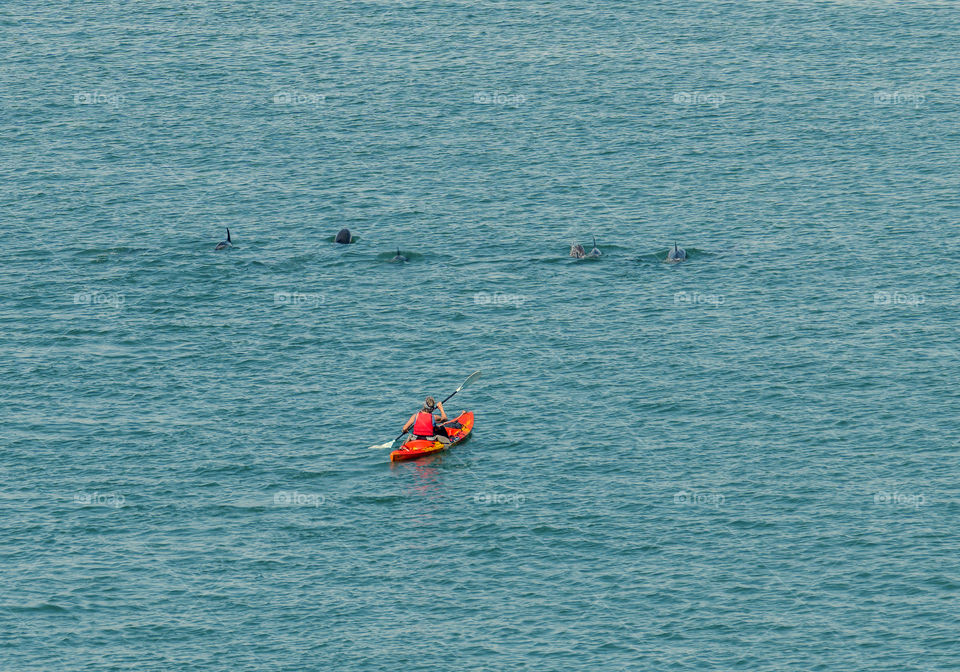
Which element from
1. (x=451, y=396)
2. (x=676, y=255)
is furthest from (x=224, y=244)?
(x=451, y=396)

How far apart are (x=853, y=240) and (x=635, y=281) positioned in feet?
54.2

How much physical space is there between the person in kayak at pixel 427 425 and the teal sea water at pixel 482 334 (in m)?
1.79

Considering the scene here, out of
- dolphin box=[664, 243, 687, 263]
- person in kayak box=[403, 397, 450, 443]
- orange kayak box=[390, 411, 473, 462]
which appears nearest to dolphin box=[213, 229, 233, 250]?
dolphin box=[664, 243, 687, 263]

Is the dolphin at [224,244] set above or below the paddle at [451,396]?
above

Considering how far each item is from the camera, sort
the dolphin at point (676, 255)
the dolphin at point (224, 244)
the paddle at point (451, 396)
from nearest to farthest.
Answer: the paddle at point (451, 396)
the dolphin at point (676, 255)
the dolphin at point (224, 244)

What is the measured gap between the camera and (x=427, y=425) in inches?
4242

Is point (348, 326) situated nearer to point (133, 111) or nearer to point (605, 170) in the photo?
point (605, 170)

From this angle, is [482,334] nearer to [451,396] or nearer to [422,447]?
[451,396]

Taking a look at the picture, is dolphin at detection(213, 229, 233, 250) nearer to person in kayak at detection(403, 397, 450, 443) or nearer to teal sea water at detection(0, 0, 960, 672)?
teal sea water at detection(0, 0, 960, 672)

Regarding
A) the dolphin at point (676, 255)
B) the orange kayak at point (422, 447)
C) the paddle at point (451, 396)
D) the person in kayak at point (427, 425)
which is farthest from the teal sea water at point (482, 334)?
the person in kayak at point (427, 425)

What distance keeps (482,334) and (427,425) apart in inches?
691

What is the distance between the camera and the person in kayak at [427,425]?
354 ft

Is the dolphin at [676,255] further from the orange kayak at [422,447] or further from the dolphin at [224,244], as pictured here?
the dolphin at [224,244]

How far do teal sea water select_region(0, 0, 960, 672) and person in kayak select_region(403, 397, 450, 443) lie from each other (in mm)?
1794
